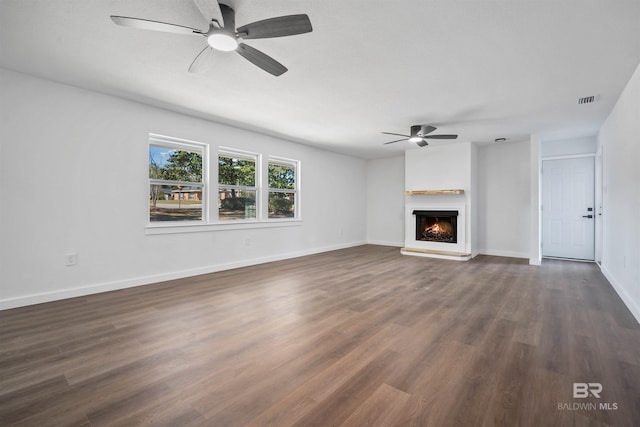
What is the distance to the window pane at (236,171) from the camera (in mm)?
5238

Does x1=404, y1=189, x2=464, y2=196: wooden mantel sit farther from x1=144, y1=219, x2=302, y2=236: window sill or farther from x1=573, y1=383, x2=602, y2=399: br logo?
x1=573, y1=383, x2=602, y2=399: br logo

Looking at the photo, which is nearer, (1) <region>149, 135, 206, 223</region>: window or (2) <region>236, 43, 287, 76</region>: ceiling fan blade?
(2) <region>236, 43, 287, 76</region>: ceiling fan blade

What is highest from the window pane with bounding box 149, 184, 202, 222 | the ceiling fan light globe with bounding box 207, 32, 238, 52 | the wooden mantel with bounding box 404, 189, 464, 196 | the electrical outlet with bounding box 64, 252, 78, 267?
the ceiling fan light globe with bounding box 207, 32, 238, 52

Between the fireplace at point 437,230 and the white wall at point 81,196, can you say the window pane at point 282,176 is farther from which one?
the fireplace at point 437,230

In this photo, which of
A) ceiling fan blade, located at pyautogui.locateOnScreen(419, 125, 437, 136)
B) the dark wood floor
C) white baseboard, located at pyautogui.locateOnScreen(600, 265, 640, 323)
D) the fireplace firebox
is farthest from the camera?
the fireplace firebox

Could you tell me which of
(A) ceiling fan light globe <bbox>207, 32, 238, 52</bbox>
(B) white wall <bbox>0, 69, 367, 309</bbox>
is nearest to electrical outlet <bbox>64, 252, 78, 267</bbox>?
(B) white wall <bbox>0, 69, 367, 309</bbox>

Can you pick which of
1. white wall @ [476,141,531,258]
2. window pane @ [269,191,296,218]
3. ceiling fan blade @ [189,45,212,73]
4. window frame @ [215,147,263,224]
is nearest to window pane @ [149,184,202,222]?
window frame @ [215,147,263,224]

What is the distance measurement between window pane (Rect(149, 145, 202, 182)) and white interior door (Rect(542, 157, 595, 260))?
A: 7.05m

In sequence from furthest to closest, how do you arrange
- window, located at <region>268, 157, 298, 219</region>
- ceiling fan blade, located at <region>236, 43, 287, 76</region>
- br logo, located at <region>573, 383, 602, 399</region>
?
window, located at <region>268, 157, 298, 219</region>
ceiling fan blade, located at <region>236, 43, 287, 76</region>
br logo, located at <region>573, 383, 602, 399</region>

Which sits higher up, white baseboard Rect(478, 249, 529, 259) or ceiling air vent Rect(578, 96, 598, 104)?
ceiling air vent Rect(578, 96, 598, 104)

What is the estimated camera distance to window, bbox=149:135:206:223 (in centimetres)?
437

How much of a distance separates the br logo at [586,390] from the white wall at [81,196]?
15.2 ft

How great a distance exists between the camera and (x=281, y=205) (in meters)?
6.38

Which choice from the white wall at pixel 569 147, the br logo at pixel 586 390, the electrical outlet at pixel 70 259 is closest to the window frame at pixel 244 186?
the electrical outlet at pixel 70 259
